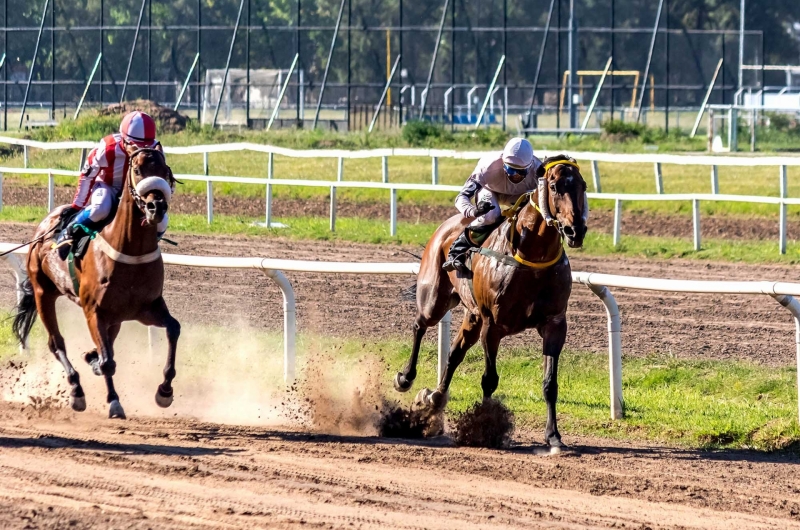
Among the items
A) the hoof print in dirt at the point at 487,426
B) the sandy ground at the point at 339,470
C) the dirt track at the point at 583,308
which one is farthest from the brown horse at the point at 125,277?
the dirt track at the point at 583,308

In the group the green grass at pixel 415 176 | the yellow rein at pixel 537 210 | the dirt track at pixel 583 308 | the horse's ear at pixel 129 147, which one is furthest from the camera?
the green grass at pixel 415 176

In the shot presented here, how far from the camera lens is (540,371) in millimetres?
9430

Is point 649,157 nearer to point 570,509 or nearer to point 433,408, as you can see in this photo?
point 433,408

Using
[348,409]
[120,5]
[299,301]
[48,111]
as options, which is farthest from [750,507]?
[120,5]

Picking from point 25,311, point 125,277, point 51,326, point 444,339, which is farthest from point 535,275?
point 25,311

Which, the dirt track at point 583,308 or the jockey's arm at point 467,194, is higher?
the jockey's arm at point 467,194

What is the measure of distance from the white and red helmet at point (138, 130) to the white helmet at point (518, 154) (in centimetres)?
222

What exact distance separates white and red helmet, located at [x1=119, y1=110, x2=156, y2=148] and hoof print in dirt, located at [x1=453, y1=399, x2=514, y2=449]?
8.71ft

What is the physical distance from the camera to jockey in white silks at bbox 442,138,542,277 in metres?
7.81

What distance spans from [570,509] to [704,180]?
16.4 meters

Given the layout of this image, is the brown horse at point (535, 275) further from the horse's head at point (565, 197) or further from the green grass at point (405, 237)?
the green grass at point (405, 237)

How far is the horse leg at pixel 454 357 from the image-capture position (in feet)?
25.9

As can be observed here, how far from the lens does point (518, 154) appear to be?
7781 millimetres

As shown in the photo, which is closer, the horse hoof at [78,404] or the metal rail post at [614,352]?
the metal rail post at [614,352]
